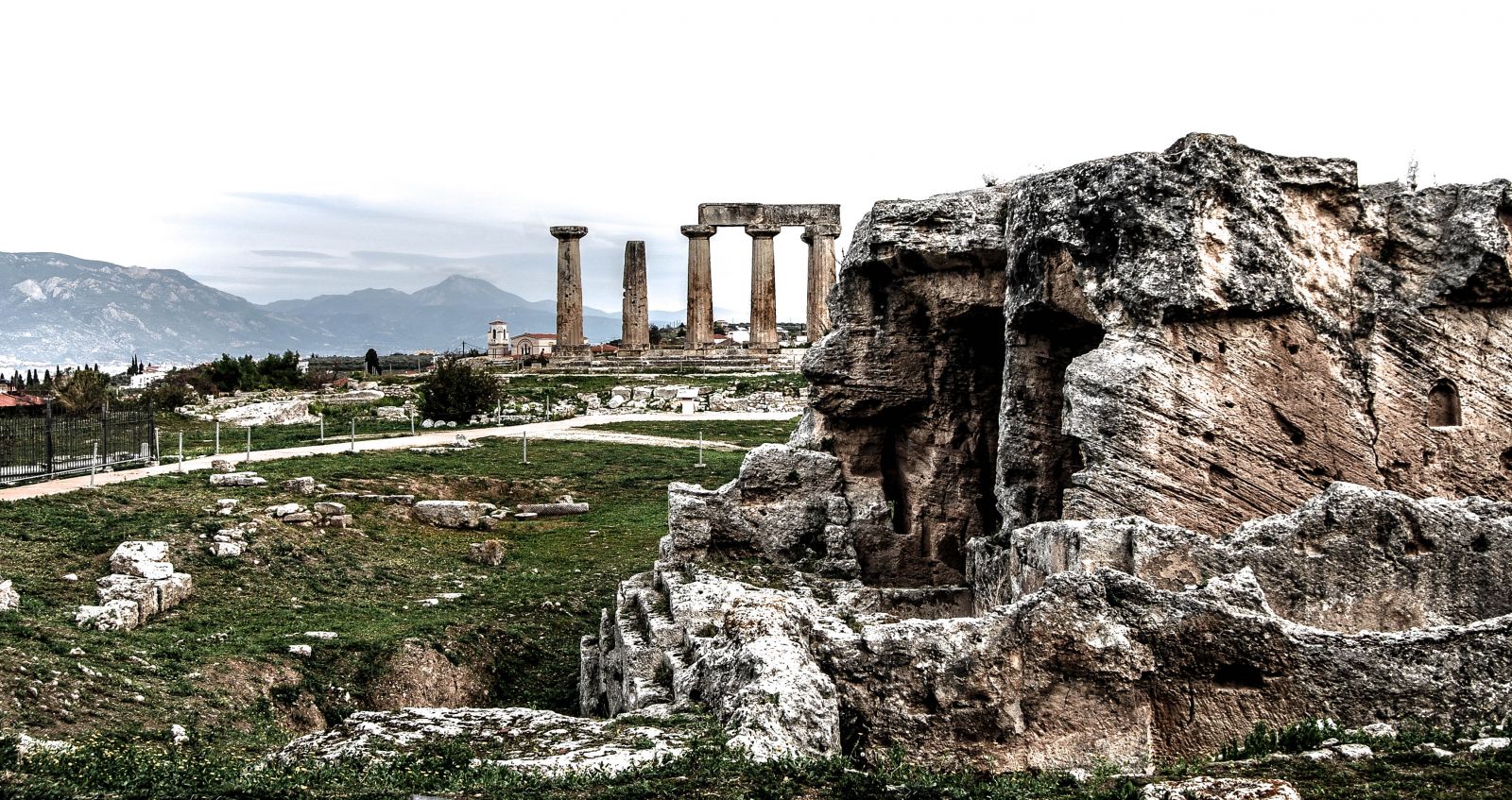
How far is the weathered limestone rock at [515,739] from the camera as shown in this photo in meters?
8.79

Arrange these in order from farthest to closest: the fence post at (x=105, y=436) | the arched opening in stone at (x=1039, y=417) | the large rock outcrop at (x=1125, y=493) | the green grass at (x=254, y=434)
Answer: the green grass at (x=254, y=434) → the fence post at (x=105, y=436) → the arched opening in stone at (x=1039, y=417) → the large rock outcrop at (x=1125, y=493)

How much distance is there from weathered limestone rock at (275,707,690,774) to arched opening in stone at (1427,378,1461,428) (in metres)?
9.08

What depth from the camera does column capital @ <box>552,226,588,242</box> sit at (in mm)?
66625

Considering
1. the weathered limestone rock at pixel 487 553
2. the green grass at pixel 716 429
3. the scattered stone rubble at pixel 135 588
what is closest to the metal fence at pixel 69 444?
the scattered stone rubble at pixel 135 588

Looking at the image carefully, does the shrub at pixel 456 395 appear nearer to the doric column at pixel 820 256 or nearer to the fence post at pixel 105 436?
the fence post at pixel 105 436

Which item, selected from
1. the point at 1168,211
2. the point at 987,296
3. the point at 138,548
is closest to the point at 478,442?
the point at 138,548

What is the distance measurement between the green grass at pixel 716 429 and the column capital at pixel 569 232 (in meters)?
23.4

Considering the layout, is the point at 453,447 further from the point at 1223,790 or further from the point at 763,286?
the point at 763,286

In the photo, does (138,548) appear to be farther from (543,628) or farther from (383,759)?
(383,759)

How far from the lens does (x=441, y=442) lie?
37188mm

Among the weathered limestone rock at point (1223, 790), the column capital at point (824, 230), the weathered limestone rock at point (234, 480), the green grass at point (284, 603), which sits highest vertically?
the column capital at point (824, 230)

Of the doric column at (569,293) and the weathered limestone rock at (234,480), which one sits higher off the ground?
the doric column at (569,293)

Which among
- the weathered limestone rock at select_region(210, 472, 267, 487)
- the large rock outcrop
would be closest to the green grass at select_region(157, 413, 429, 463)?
the weathered limestone rock at select_region(210, 472, 267, 487)

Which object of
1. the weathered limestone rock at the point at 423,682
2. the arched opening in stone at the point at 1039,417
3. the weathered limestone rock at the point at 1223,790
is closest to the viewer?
the weathered limestone rock at the point at 1223,790
